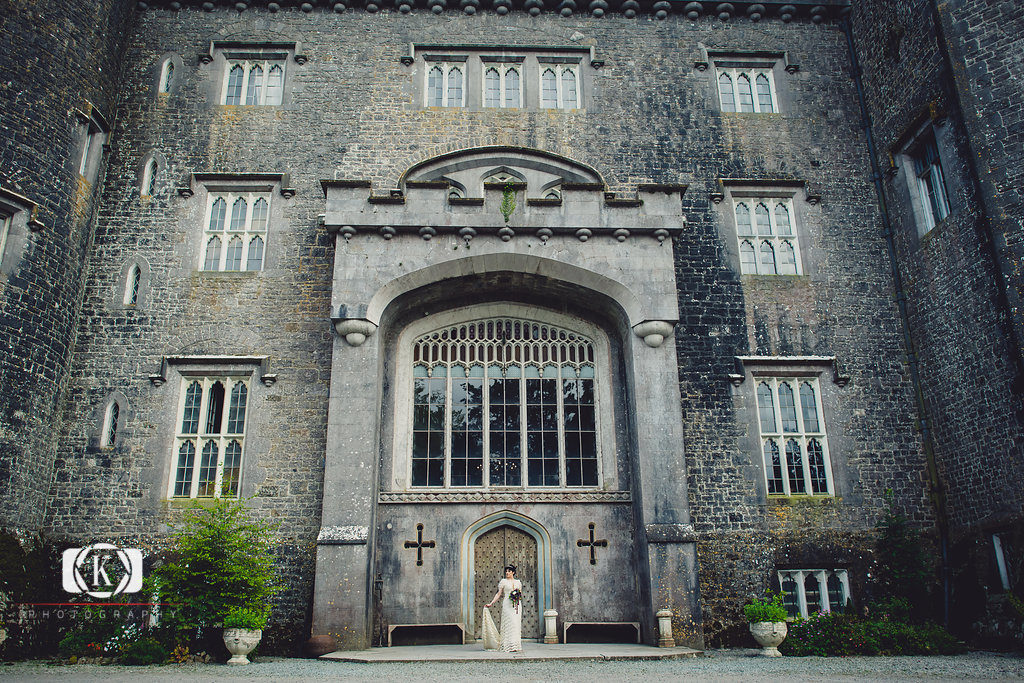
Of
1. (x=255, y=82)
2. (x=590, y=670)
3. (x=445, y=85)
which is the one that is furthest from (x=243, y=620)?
(x=445, y=85)

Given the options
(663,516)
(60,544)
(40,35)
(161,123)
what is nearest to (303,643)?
(60,544)

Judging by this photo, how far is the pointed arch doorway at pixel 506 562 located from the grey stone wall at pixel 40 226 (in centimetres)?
771

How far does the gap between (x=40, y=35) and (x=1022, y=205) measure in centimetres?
1837

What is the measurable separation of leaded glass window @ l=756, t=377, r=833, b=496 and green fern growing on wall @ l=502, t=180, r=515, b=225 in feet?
19.7

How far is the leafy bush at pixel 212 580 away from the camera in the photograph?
11344mm

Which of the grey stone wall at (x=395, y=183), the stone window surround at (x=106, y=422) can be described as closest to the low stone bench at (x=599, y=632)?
the grey stone wall at (x=395, y=183)

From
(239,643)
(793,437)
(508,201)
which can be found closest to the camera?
(239,643)

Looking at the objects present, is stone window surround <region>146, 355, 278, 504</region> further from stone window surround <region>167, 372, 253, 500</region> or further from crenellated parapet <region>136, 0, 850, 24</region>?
crenellated parapet <region>136, 0, 850, 24</region>

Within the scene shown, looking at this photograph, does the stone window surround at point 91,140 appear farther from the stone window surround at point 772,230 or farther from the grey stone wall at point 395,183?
the stone window surround at point 772,230

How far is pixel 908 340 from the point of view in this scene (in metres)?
15.0

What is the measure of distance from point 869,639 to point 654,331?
20.1ft

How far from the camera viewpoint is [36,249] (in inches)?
534

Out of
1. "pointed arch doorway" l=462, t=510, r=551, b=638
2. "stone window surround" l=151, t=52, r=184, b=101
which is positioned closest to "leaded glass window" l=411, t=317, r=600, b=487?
"pointed arch doorway" l=462, t=510, r=551, b=638

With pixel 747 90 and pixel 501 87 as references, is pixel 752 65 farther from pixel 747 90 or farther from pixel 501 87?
pixel 501 87
